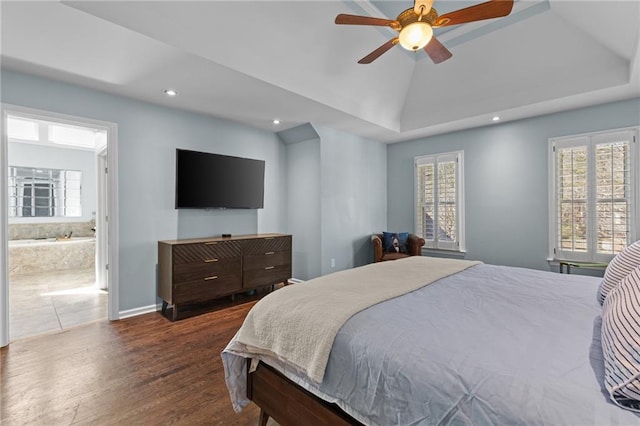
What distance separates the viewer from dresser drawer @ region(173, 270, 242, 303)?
3.35m

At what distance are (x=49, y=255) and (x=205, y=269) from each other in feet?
14.2

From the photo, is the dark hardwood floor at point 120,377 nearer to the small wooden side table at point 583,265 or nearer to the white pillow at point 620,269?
the white pillow at point 620,269

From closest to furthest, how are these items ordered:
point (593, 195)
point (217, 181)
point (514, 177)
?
point (593, 195) < point (217, 181) < point (514, 177)

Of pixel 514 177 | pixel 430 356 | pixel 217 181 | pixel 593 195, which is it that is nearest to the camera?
pixel 430 356

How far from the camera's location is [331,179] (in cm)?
477

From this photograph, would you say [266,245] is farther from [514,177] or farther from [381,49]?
[514,177]

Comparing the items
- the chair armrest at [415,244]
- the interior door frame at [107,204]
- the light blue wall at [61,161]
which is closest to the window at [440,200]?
the chair armrest at [415,244]

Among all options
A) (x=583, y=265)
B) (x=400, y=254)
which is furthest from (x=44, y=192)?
(x=583, y=265)

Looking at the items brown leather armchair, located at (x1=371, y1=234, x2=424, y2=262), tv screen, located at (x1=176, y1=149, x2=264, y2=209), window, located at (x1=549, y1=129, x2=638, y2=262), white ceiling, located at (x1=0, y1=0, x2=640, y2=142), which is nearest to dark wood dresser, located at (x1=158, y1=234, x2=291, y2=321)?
tv screen, located at (x1=176, y1=149, x2=264, y2=209)

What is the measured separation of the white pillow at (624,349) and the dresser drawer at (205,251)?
3.37 m

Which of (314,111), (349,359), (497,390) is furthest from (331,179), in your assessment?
(497,390)

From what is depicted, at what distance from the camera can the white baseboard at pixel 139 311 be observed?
338 centimetres

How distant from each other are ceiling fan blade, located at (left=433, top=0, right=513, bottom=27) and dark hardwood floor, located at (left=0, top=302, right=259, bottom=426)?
286cm

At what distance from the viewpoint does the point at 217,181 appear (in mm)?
4051
